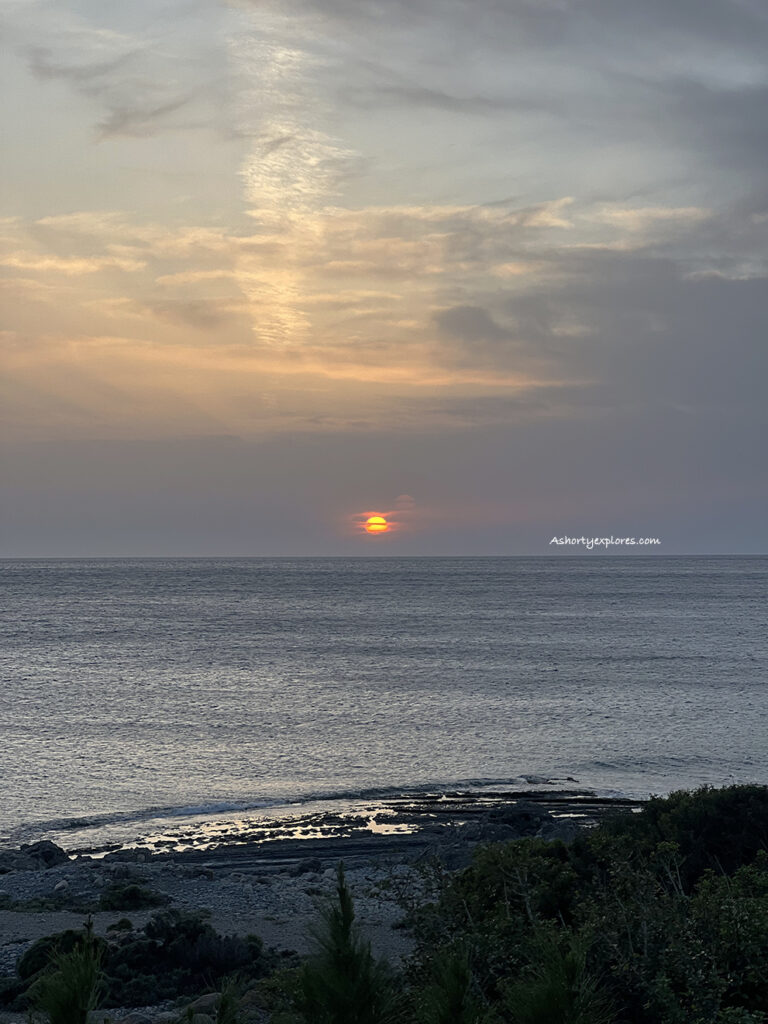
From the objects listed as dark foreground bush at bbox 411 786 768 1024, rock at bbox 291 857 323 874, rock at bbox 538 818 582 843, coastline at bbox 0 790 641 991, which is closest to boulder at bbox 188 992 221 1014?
dark foreground bush at bbox 411 786 768 1024

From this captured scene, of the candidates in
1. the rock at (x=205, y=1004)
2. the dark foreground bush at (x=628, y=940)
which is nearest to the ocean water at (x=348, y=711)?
the rock at (x=205, y=1004)

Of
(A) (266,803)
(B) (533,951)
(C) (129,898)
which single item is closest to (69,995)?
(B) (533,951)

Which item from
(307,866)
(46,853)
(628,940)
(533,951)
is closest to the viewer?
(533,951)

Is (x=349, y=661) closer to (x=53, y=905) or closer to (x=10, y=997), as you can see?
(x=53, y=905)

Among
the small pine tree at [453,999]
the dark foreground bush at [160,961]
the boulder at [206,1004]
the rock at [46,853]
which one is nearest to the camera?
the small pine tree at [453,999]

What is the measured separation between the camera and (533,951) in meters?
10.9

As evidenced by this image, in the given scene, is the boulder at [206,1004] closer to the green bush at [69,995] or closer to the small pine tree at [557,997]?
the green bush at [69,995]

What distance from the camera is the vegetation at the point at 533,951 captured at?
6062mm

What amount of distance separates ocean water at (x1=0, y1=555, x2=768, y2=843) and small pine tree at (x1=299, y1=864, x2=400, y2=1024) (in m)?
25.1

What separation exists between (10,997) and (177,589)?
568ft

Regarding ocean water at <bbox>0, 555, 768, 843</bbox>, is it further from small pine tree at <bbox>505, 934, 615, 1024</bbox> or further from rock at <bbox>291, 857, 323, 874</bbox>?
small pine tree at <bbox>505, 934, 615, 1024</bbox>

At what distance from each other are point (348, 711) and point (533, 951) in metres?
40.7

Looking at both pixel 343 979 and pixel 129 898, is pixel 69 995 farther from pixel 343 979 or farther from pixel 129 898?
pixel 129 898

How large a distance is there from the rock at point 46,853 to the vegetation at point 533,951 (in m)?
6.98
